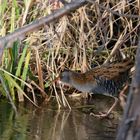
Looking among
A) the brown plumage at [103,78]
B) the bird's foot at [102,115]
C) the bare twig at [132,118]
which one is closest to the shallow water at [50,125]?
the bird's foot at [102,115]

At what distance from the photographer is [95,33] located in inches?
191

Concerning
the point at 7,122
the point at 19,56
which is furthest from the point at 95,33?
the point at 7,122

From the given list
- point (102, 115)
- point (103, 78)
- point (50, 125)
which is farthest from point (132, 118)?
point (103, 78)

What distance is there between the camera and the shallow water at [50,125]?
3.80 metres

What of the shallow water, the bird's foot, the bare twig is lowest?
the shallow water

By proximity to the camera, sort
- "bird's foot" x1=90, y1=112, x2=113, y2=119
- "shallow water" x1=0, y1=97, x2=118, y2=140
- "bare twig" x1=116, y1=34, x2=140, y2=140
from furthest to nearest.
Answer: "bird's foot" x1=90, y1=112, x2=113, y2=119
"shallow water" x1=0, y1=97, x2=118, y2=140
"bare twig" x1=116, y1=34, x2=140, y2=140

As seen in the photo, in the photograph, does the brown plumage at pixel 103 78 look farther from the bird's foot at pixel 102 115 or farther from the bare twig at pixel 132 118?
the bare twig at pixel 132 118

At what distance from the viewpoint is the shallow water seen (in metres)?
3.80

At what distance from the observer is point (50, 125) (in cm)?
405

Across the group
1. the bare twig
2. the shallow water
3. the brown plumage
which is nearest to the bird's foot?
the shallow water

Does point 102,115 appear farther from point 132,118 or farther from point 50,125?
point 132,118

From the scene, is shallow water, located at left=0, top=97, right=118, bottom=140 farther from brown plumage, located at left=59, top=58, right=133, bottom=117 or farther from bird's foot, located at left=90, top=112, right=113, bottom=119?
brown plumage, located at left=59, top=58, right=133, bottom=117

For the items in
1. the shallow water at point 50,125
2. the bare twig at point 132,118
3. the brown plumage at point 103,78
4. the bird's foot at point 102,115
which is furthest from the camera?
the brown plumage at point 103,78

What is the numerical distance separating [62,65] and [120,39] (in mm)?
633
